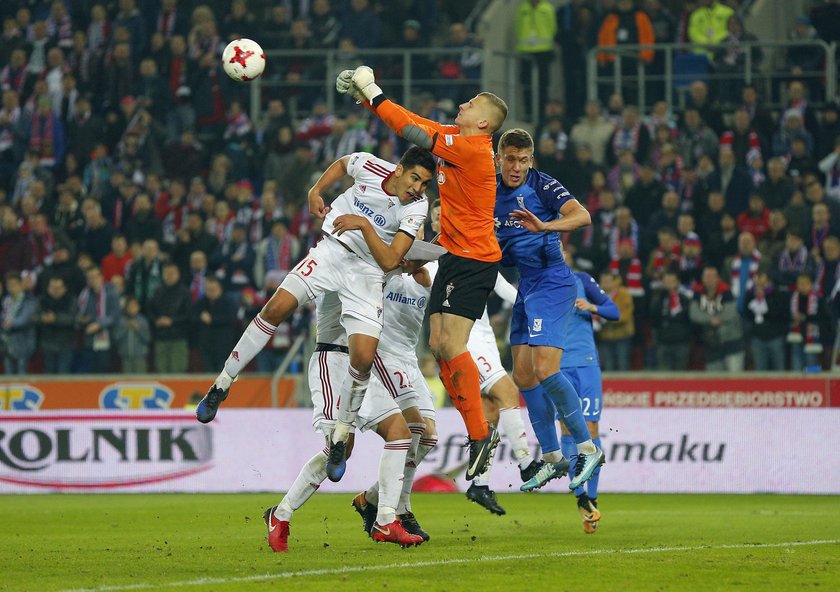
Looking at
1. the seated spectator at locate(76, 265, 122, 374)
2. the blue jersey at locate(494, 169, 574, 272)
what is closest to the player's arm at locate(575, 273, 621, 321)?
the blue jersey at locate(494, 169, 574, 272)

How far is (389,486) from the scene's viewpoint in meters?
10.4

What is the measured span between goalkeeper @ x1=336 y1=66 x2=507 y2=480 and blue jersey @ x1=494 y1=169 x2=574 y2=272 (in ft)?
1.84

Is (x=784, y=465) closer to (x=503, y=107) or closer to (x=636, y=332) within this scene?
(x=636, y=332)

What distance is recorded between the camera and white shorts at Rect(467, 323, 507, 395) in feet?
41.4

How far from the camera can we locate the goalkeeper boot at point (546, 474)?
11.1 m

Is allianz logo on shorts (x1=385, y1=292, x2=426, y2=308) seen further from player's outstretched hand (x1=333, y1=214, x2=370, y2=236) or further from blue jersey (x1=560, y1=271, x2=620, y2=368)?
blue jersey (x1=560, y1=271, x2=620, y2=368)

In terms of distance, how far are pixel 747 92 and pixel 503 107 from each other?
1143cm

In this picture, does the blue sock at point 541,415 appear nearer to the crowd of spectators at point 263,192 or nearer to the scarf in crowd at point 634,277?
the crowd of spectators at point 263,192

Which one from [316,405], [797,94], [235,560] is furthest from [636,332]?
[235,560]

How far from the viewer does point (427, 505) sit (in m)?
15.5

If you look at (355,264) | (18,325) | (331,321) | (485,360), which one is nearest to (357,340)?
(355,264)

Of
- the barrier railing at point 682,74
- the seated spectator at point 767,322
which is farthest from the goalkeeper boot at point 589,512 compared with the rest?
the barrier railing at point 682,74

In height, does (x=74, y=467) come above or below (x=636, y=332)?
below

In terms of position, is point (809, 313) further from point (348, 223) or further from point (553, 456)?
point (348, 223)
